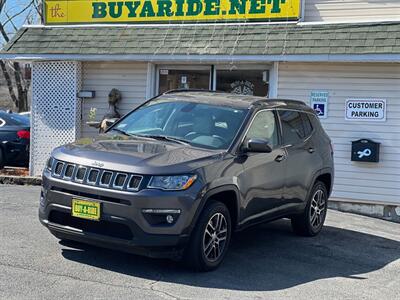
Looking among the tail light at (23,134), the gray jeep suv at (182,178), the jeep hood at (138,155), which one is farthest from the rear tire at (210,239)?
the tail light at (23,134)

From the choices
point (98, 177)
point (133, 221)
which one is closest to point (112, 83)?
point (98, 177)

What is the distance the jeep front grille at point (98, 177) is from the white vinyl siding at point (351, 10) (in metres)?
6.58

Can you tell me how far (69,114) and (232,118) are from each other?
633 centimetres

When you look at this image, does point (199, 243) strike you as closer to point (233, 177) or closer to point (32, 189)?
point (233, 177)

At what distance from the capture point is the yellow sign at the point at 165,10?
10828 mm

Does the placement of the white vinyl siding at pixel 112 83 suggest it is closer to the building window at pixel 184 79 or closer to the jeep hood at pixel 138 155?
the building window at pixel 184 79

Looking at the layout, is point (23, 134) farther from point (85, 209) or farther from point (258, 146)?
point (258, 146)

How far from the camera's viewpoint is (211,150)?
19.6 ft

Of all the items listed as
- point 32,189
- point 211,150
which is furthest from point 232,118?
point 32,189

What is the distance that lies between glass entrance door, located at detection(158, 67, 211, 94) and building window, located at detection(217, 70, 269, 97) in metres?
0.32

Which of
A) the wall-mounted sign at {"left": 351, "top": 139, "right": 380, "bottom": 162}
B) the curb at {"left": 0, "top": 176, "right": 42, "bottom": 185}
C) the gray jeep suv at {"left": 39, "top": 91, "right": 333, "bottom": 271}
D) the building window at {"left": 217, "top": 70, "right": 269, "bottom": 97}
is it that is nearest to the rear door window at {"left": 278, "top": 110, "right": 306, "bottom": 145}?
the gray jeep suv at {"left": 39, "top": 91, "right": 333, "bottom": 271}

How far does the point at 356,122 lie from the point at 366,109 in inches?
11.2

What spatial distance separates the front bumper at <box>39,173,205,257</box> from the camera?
5.24 metres

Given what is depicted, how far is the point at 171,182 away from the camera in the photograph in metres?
5.33
